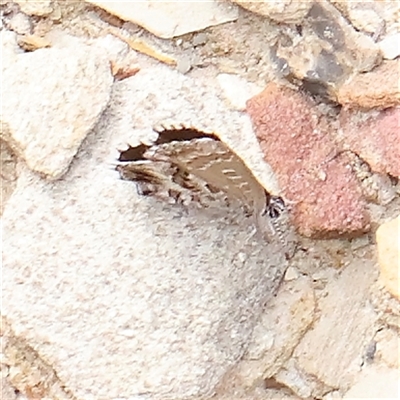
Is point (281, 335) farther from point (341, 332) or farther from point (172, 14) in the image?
point (172, 14)

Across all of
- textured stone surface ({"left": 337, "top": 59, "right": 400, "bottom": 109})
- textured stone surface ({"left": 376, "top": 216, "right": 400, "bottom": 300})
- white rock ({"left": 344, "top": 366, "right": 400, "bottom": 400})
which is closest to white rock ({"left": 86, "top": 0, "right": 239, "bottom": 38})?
textured stone surface ({"left": 337, "top": 59, "right": 400, "bottom": 109})

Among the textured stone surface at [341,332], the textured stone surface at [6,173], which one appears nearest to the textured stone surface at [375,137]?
the textured stone surface at [341,332]

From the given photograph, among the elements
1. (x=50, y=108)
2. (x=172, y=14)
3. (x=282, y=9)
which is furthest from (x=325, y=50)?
(x=50, y=108)

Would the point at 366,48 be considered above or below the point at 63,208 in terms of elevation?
above

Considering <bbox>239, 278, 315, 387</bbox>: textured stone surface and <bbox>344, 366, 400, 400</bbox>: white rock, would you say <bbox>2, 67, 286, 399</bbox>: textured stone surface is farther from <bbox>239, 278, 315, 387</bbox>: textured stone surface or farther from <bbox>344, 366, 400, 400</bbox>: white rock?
<bbox>344, 366, 400, 400</bbox>: white rock

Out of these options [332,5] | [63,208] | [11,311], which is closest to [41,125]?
[63,208]

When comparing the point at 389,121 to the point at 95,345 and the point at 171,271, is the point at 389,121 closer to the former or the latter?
the point at 171,271
